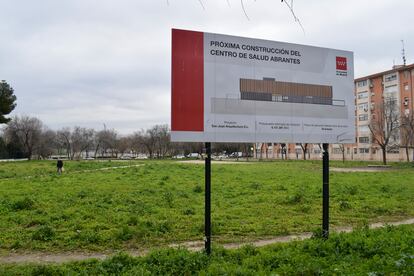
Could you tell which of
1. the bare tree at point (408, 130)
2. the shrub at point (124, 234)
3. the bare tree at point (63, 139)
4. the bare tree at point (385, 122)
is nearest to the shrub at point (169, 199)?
the shrub at point (124, 234)

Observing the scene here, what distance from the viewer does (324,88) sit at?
7.68 meters

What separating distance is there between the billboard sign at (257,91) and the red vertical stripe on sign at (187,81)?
0.02m

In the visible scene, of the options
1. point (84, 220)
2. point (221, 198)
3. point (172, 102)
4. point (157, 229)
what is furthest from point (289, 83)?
point (221, 198)

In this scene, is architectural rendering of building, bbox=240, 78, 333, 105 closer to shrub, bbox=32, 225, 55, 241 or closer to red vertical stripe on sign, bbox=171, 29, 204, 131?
red vertical stripe on sign, bbox=171, 29, 204, 131

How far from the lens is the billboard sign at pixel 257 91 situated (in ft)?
21.1

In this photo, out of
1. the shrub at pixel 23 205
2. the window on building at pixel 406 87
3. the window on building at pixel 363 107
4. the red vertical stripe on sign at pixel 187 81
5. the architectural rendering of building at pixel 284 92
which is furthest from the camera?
the window on building at pixel 363 107

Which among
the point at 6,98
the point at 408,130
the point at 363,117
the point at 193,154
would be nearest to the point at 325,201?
the point at 6,98

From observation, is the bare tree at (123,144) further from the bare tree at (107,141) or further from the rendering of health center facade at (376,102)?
the rendering of health center facade at (376,102)

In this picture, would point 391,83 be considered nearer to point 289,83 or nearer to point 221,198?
point 221,198

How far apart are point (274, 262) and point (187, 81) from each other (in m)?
3.19

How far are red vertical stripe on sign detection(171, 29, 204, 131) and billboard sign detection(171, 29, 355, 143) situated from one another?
0.05 feet

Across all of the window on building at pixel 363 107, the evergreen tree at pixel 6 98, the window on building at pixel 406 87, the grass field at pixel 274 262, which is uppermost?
the window on building at pixel 406 87

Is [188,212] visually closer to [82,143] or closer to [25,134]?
[25,134]

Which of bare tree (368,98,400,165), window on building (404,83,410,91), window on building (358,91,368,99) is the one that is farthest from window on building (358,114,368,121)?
bare tree (368,98,400,165)
